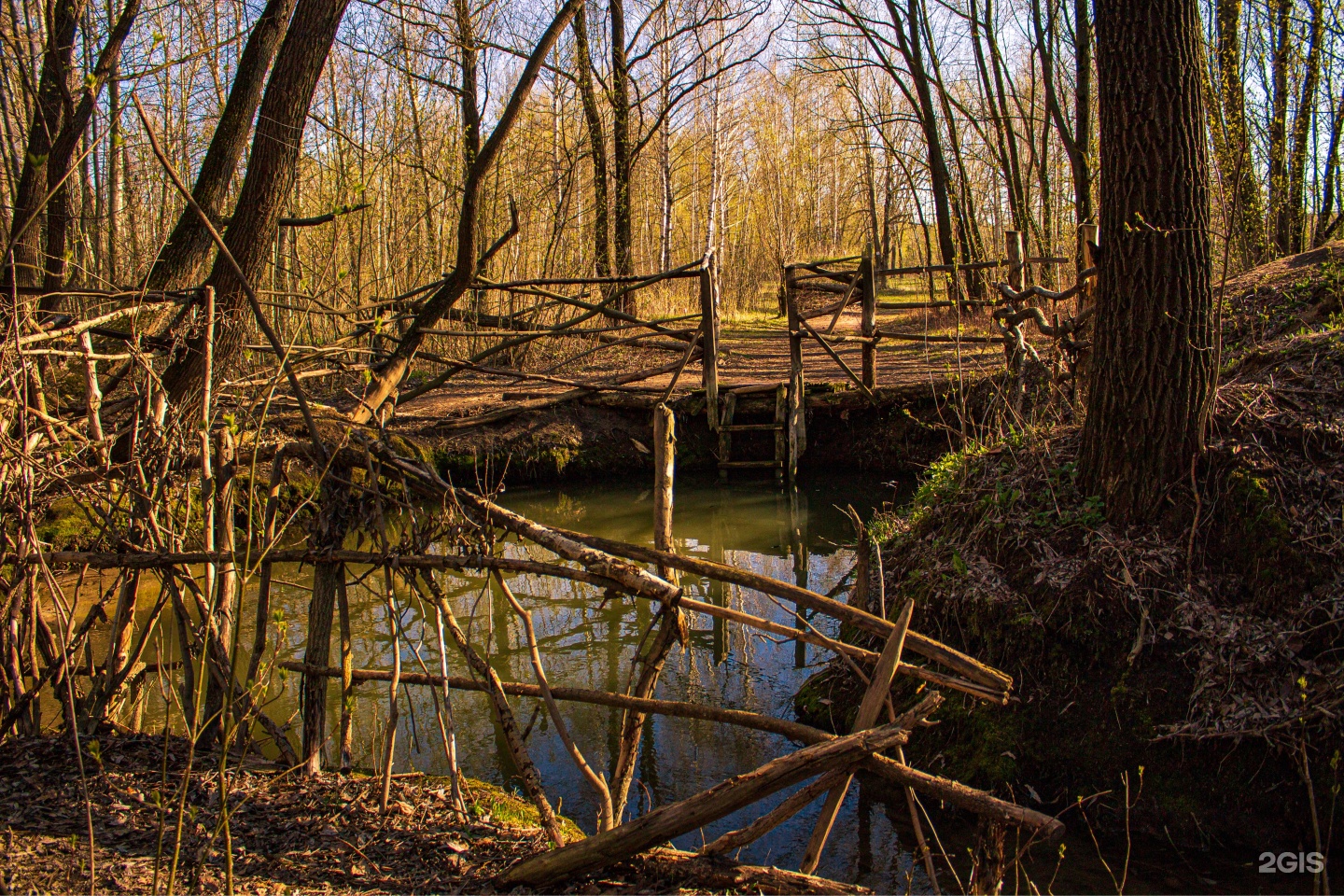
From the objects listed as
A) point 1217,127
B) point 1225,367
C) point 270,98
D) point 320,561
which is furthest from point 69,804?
point 1217,127

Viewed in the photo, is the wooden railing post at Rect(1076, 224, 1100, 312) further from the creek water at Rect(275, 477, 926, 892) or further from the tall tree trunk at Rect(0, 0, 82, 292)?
the tall tree trunk at Rect(0, 0, 82, 292)

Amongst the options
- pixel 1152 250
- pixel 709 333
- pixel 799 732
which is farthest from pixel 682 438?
pixel 799 732

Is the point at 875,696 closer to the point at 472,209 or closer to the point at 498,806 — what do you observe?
the point at 498,806

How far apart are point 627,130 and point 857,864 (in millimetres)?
14637

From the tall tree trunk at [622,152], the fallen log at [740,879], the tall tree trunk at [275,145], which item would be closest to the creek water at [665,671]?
the fallen log at [740,879]

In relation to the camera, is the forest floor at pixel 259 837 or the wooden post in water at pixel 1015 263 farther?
the wooden post in water at pixel 1015 263

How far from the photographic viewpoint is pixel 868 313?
10.8 metres

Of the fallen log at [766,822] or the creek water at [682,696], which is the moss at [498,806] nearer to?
the creek water at [682,696]

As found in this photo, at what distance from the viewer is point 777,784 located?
239 centimetres

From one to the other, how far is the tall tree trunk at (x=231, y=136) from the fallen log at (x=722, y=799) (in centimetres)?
410

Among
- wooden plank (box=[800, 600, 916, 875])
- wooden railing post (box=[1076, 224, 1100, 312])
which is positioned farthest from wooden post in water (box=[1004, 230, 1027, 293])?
wooden plank (box=[800, 600, 916, 875])

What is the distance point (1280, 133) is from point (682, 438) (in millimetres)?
7608

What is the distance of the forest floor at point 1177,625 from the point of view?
3.68m

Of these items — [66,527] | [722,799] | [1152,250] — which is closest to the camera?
[722,799]
